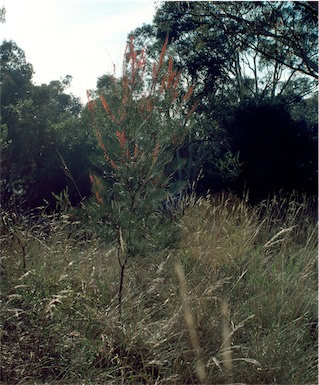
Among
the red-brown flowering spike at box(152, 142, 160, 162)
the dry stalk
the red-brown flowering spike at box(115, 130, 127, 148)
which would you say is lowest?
the dry stalk

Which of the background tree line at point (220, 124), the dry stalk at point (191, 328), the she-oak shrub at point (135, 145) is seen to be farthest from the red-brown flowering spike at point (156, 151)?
the background tree line at point (220, 124)

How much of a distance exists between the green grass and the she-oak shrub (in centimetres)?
31

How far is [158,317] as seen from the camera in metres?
3.58

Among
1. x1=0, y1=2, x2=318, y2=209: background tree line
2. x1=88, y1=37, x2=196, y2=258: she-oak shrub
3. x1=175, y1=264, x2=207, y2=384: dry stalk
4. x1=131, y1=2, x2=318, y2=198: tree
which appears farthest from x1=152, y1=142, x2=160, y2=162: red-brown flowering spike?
x1=131, y1=2, x2=318, y2=198: tree

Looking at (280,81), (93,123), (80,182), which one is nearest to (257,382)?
(93,123)

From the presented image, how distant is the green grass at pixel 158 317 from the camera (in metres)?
2.97

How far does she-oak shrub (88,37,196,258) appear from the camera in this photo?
12.3 ft

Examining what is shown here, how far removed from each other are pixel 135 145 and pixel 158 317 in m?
1.21

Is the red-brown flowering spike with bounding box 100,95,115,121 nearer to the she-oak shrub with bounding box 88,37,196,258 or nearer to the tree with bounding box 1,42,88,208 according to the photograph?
the she-oak shrub with bounding box 88,37,196,258

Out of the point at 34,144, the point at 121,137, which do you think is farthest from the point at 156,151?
the point at 34,144

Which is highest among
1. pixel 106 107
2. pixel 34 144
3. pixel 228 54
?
pixel 228 54

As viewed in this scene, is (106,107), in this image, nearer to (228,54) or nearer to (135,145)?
(135,145)

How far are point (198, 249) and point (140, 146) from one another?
1.19 metres

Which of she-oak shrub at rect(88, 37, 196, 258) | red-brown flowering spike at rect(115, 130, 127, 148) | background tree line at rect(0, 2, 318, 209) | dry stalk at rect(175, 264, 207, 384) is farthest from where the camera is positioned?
background tree line at rect(0, 2, 318, 209)
